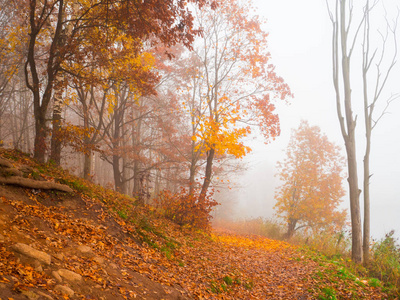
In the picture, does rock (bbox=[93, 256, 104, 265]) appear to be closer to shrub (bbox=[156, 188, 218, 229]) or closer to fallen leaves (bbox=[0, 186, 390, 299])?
fallen leaves (bbox=[0, 186, 390, 299])

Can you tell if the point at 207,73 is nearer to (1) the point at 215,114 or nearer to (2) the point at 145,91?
(1) the point at 215,114

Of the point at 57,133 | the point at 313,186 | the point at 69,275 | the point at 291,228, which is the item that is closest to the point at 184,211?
→ the point at 57,133

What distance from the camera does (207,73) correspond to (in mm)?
13445

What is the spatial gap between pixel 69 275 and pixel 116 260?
1392 mm

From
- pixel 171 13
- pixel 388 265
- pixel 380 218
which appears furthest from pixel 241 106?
pixel 380 218

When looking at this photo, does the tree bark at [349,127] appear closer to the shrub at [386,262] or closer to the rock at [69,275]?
the shrub at [386,262]

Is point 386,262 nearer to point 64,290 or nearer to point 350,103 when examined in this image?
point 350,103

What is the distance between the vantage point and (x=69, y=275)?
10.9 ft

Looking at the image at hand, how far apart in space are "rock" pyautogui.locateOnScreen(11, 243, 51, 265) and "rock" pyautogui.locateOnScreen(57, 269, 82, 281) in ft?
0.69

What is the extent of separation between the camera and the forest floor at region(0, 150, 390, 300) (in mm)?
3201

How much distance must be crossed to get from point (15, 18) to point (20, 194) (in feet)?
43.0

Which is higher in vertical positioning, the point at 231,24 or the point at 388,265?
the point at 231,24

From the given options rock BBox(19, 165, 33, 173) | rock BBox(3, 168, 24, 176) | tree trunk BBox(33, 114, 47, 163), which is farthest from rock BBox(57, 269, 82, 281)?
tree trunk BBox(33, 114, 47, 163)

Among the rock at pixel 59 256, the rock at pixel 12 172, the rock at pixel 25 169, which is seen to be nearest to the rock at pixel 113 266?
the rock at pixel 59 256
